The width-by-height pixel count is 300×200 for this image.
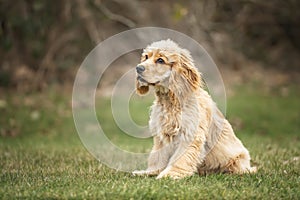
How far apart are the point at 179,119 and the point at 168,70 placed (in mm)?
550

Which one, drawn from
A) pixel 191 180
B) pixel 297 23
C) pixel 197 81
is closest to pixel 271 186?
pixel 191 180

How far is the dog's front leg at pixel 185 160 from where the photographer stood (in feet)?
19.3

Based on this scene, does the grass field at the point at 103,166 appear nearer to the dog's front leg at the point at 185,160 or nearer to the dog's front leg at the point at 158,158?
the dog's front leg at the point at 185,160

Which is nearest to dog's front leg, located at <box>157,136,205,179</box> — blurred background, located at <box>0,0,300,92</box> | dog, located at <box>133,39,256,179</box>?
dog, located at <box>133,39,256,179</box>

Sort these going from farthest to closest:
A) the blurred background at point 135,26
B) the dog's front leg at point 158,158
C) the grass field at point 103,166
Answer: the blurred background at point 135,26, the dog's front leg at point 158,158, the grass field at point 103,166

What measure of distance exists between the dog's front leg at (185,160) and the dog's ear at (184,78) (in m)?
0.55

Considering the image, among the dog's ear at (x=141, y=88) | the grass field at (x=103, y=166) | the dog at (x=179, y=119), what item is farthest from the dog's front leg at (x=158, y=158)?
the dog's ear at (x=141, y=88)

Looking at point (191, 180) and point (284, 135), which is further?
point (284, 135)

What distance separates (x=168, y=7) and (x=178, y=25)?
0.92m

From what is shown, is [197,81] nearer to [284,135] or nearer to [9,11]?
[284,135]

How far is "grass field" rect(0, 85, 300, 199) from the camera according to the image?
516cm

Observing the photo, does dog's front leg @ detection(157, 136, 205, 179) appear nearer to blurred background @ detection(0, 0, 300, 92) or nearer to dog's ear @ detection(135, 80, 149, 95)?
dog's ear @ detection(135, 80, 149, 95)

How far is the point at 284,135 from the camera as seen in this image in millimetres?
12625

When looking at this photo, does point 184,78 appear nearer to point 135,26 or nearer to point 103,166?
point 103,166
